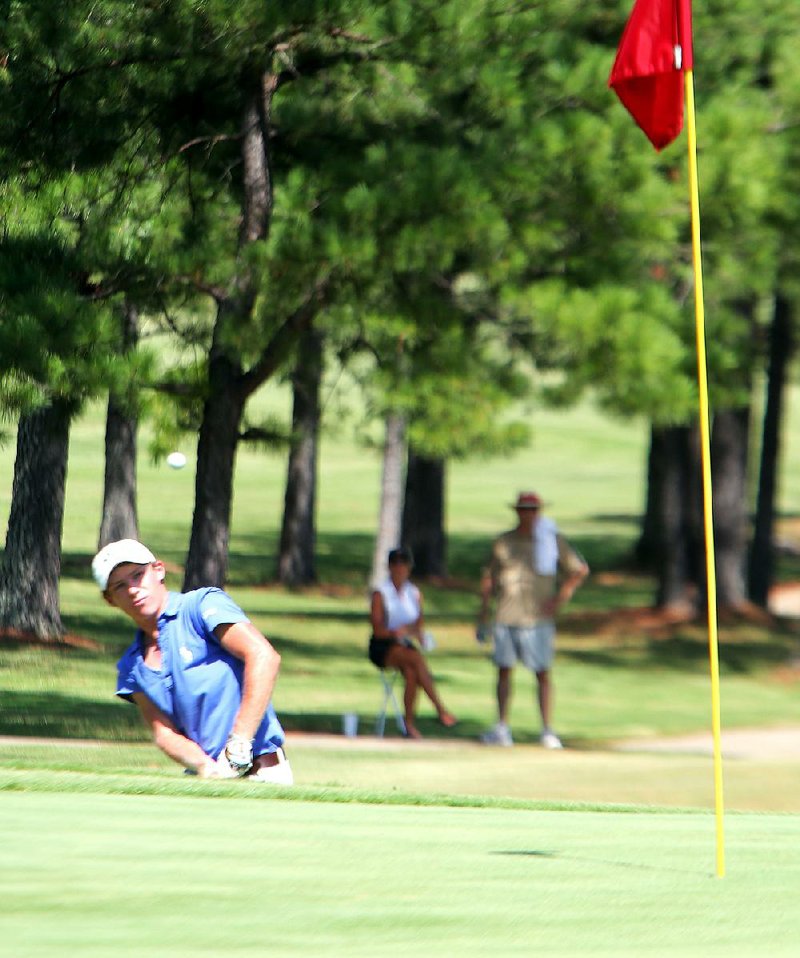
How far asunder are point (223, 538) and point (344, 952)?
33.7 ft

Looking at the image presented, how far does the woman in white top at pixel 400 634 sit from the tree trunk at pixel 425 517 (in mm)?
16535

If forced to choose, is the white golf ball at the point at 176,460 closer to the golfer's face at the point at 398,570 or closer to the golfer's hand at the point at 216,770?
the golfer's face at the point at 398,570

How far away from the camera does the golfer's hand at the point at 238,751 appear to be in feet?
17.7

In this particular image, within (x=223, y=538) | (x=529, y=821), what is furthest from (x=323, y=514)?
(x=529, y=821)

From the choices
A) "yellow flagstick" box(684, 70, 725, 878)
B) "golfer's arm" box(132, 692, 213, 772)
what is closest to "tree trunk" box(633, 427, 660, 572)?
"yellow flagstick" box(684, 70, 725, 878)

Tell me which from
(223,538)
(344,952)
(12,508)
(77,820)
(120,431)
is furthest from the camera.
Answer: (12,508)

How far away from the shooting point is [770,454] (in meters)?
24.3

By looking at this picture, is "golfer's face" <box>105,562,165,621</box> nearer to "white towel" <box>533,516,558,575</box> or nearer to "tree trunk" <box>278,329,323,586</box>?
"white towel" <box>533,516,558,575</box>

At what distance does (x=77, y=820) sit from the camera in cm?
469

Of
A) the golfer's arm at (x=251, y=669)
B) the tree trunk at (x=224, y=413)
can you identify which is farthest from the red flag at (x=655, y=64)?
the tree trunk at (x=224, y=413)

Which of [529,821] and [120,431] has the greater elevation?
[120,431]

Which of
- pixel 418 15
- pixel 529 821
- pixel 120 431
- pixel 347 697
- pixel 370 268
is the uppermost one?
pixel 418 15

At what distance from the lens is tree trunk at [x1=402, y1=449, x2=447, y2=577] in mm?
30000

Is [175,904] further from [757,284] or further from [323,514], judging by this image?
[323,514]
